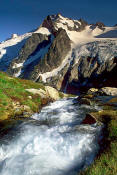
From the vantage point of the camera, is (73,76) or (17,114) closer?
(17,114)

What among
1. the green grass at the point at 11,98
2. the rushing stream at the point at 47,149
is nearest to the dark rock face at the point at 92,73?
the green grass at the point at 11,98

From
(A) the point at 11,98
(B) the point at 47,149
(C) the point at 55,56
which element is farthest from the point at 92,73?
(B) the point at 47,149

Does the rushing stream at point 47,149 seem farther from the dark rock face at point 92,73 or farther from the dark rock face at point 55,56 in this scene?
the dark rock face at point 55,56

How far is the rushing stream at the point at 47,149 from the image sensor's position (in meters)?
5.57

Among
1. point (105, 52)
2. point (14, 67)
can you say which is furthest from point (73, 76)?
point (14, 67)

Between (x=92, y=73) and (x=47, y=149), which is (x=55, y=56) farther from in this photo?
(x=47, y=149)

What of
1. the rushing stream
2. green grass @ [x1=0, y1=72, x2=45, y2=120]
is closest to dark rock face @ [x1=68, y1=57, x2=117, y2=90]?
green grass @ [x1=0, y1=72, x2=45, y2=120]

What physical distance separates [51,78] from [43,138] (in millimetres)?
116936

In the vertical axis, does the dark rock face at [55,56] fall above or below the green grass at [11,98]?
above

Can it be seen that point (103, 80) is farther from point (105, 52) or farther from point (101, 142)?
point (101, 142)

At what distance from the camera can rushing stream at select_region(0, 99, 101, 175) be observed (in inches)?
219

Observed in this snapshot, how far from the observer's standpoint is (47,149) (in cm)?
704

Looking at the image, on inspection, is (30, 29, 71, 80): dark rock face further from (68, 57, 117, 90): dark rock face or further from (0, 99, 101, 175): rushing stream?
(0, 99, 101, 175): rushing stream

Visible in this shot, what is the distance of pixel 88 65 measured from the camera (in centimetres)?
11244
